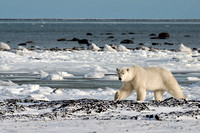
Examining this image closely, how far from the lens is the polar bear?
32.0 feet

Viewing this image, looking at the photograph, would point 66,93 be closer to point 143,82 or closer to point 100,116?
point 143,82

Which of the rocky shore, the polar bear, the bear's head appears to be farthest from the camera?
the polar bear

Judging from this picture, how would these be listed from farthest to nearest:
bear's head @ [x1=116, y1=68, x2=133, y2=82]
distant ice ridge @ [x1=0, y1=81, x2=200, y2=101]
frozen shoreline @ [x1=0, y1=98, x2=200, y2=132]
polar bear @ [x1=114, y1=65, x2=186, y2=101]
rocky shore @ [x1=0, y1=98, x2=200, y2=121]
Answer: distant ice ridge @ [x1=0, y1=81, x2=200, y2=101], polar bear @ [x1=114, y1=65, x2=186, y2=101], bear's head @ [x1=116, y1=68, x2=133, y2=82], rocky shore @ [x1=0, y1=98, x2=200, y2=121], frozen shoreline @ [x1=0, y1=98, x2=200, y2=132]

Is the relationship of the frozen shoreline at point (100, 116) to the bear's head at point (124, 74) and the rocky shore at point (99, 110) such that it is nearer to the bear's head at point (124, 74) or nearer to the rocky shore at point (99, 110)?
the rocky shore at point (99, 110)

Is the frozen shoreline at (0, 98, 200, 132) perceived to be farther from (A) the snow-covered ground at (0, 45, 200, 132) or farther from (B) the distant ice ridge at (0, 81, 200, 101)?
(B) the distant ice ridge at (0, 81, 200, 101)

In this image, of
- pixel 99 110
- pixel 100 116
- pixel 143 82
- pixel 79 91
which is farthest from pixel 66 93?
pixel 100 116

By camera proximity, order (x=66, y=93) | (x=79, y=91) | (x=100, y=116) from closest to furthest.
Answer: (x=100, y=116) → (x=66, y=93) → (x=79, y=91)

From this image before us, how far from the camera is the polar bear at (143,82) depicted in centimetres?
974

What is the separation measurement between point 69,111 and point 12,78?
857 cm

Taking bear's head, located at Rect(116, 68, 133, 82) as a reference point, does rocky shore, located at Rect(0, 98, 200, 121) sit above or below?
below

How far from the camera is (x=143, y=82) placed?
32.4 ft

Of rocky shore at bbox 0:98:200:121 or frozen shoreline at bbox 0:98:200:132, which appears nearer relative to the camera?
frozen shoreline at bbox 0:98:200:132

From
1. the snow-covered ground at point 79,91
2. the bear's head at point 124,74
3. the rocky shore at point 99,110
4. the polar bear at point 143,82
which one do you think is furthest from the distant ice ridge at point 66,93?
the rocky shore at point 99,110

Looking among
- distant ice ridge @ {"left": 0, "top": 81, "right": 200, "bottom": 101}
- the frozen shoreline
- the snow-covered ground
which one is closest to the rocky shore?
the frozen shoreline
